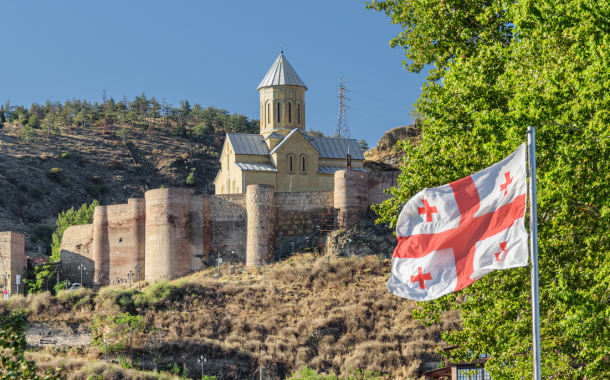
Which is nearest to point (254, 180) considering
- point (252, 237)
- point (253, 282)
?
point (252, 237)

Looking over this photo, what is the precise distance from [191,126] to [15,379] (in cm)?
8935

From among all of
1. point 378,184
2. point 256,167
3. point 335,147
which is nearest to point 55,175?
point 335,147

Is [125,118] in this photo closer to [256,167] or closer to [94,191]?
[94,191]

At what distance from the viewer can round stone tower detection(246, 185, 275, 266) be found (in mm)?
39438

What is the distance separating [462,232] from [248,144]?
38.9 meters

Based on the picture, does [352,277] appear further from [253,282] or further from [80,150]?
[80,150]

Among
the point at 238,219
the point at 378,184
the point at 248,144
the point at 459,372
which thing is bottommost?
the point at 459,372

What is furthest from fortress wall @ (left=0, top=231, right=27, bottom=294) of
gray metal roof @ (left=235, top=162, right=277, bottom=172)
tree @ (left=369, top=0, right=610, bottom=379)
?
tree @ (left=369, top=0, right=610, bottom=379)

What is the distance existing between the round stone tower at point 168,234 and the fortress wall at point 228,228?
1.34 metres

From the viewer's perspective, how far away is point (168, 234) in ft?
132

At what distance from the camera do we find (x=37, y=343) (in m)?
32.3

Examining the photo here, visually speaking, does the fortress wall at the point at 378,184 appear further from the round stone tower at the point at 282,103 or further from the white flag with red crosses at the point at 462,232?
the white flag with red crosses at the point at 462,232

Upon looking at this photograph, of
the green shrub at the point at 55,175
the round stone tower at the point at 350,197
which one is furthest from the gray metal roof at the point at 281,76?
the green shrub at the point at 55,175

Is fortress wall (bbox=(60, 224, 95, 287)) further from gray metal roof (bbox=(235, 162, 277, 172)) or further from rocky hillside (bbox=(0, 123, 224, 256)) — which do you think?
rocky hillside (bbox=(0, 123, 224, 256))
